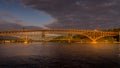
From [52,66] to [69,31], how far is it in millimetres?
126667

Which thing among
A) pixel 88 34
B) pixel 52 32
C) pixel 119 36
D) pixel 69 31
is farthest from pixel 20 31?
pixel 119 36

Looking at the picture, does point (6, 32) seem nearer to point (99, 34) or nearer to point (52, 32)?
point (52, 32)

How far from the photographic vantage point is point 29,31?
545 feet

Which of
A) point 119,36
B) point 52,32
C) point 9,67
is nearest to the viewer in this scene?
point 9,67

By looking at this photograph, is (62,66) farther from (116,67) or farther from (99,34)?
(99,34)

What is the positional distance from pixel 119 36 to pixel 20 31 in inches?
3336

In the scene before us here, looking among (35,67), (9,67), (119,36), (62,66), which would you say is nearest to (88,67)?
(62,66)

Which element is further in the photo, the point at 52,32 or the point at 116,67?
the point at 52,32

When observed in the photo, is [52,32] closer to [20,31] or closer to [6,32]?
[20,31]

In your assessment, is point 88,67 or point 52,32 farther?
point 52,32

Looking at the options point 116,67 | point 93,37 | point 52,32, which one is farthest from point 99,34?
point 116,67

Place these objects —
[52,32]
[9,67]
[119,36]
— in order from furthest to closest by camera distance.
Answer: [119,36], [52,32], [9,67]

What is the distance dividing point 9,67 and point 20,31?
12995cm

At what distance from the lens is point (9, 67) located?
35.6 metres
